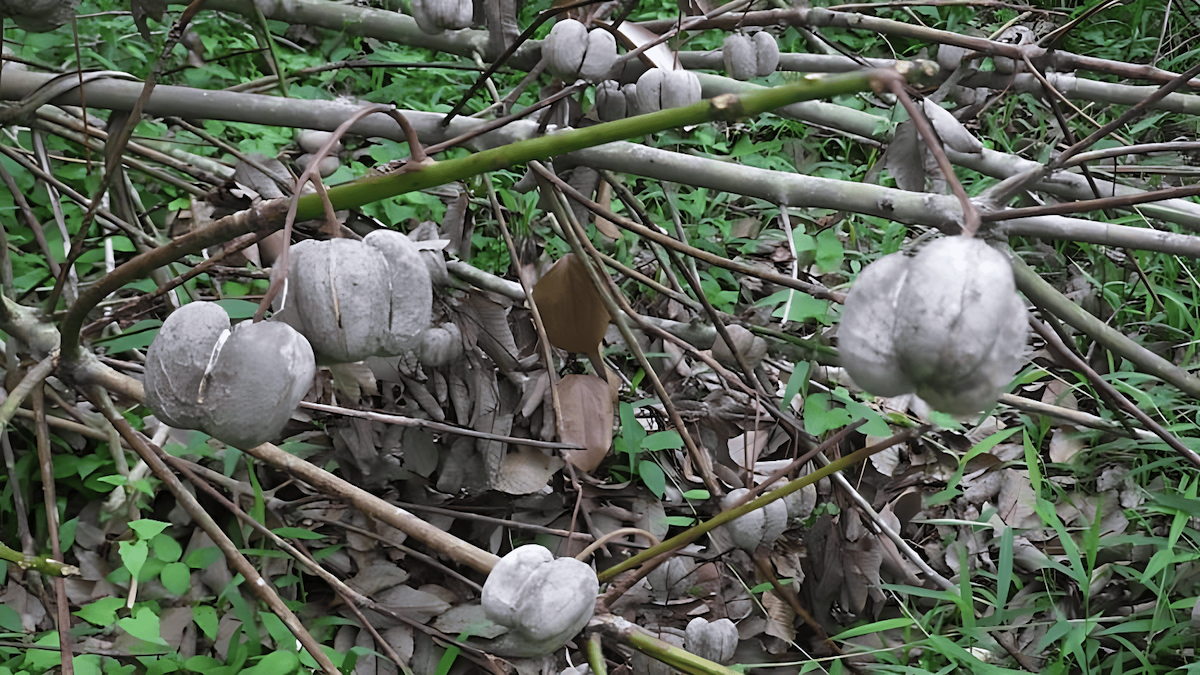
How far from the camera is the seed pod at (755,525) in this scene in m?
1.36

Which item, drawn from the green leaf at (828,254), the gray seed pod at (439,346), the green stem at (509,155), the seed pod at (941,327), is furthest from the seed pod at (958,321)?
the green leaf at (828,254)

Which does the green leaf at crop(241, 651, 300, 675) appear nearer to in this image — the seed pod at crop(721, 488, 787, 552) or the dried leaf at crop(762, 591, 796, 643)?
the seed pod at crop(721, 488, 787, 552)

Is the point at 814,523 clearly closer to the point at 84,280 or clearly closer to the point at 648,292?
the point at 648,292

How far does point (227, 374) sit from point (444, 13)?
863 mm

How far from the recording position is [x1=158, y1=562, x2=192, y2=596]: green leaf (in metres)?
1.40

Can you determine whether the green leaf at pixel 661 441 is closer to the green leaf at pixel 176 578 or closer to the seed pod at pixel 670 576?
the seed pod at pixel 670 576

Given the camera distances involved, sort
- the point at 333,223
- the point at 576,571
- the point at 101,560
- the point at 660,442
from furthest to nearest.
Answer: the point at 660,442 → the point at 101,560 → the point at 576,571 → the point at 333,223

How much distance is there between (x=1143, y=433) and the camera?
200 centimetres

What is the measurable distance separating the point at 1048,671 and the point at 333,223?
4.92ft

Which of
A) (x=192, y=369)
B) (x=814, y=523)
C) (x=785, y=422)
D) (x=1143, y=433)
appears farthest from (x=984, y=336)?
(x=1143, y=433)

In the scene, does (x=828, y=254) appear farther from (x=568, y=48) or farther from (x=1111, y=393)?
(x=568, y=48)

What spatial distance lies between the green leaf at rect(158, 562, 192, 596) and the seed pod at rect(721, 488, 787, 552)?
0.85 meters

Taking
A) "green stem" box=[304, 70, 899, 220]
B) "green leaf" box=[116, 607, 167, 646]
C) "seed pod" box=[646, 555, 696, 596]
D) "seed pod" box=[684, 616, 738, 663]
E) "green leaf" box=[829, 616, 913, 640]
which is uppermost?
"green stem" box=[304, 70, 899, 220]

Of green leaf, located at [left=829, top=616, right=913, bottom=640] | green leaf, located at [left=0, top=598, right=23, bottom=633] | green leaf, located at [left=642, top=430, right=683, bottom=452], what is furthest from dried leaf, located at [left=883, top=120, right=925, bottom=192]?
green leaf, located at [left=0, top=598, right=23, bottom=633]
